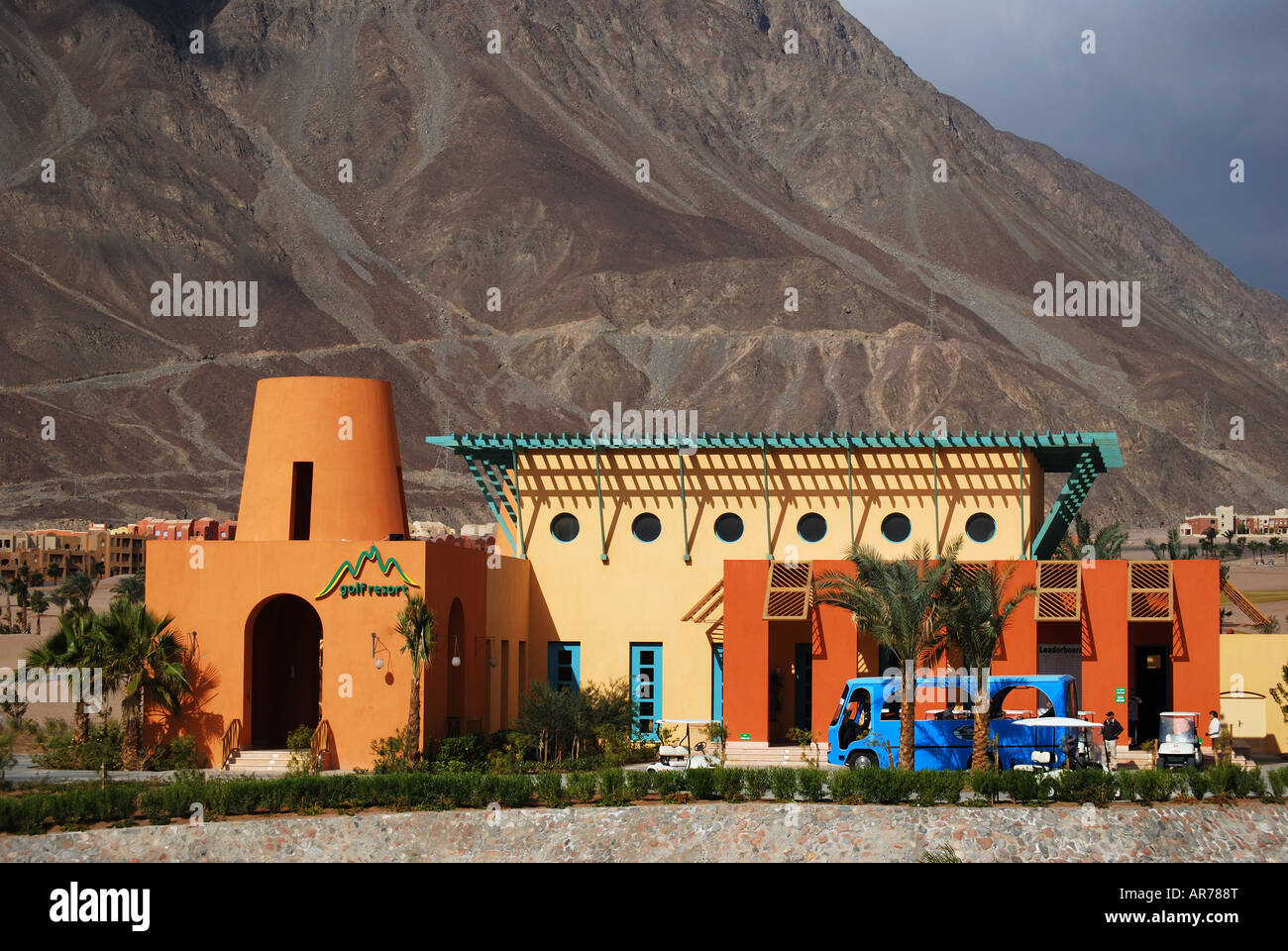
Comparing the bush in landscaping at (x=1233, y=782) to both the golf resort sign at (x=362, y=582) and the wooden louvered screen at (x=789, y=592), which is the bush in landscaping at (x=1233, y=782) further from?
the golf resort sign at (x=362, y=582)

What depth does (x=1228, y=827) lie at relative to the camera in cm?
2506

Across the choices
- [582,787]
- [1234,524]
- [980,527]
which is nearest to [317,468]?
A: [582,787]

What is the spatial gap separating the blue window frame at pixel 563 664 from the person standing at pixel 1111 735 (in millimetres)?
11678

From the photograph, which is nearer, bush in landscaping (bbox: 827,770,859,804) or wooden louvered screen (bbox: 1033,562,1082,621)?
bush in landscaping (bbox: 827,770,859,804)

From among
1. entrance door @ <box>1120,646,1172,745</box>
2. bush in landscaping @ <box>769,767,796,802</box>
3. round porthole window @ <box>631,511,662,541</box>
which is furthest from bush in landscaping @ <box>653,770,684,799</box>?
entrance door @ <box>1120,646,1172,745</box>

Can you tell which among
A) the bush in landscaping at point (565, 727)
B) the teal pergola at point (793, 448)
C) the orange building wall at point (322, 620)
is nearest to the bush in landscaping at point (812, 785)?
the bush in landscaping at point (565, 727)

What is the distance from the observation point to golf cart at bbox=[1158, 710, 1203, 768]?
1186 inches

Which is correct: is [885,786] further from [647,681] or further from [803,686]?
[647,681]

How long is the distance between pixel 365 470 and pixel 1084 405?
12050cm

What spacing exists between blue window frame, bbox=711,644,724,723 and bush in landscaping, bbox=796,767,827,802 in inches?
415

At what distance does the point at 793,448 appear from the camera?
3666 centimetres

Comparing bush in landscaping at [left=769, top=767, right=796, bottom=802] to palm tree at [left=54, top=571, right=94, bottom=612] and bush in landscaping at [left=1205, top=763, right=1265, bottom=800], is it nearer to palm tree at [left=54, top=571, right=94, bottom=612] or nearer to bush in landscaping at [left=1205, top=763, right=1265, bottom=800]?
bush in landscaping at [left=1205, top=763, right=1265, bottom=800]

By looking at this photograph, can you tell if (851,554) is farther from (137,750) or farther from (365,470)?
(137,750)

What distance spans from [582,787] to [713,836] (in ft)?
7.18
